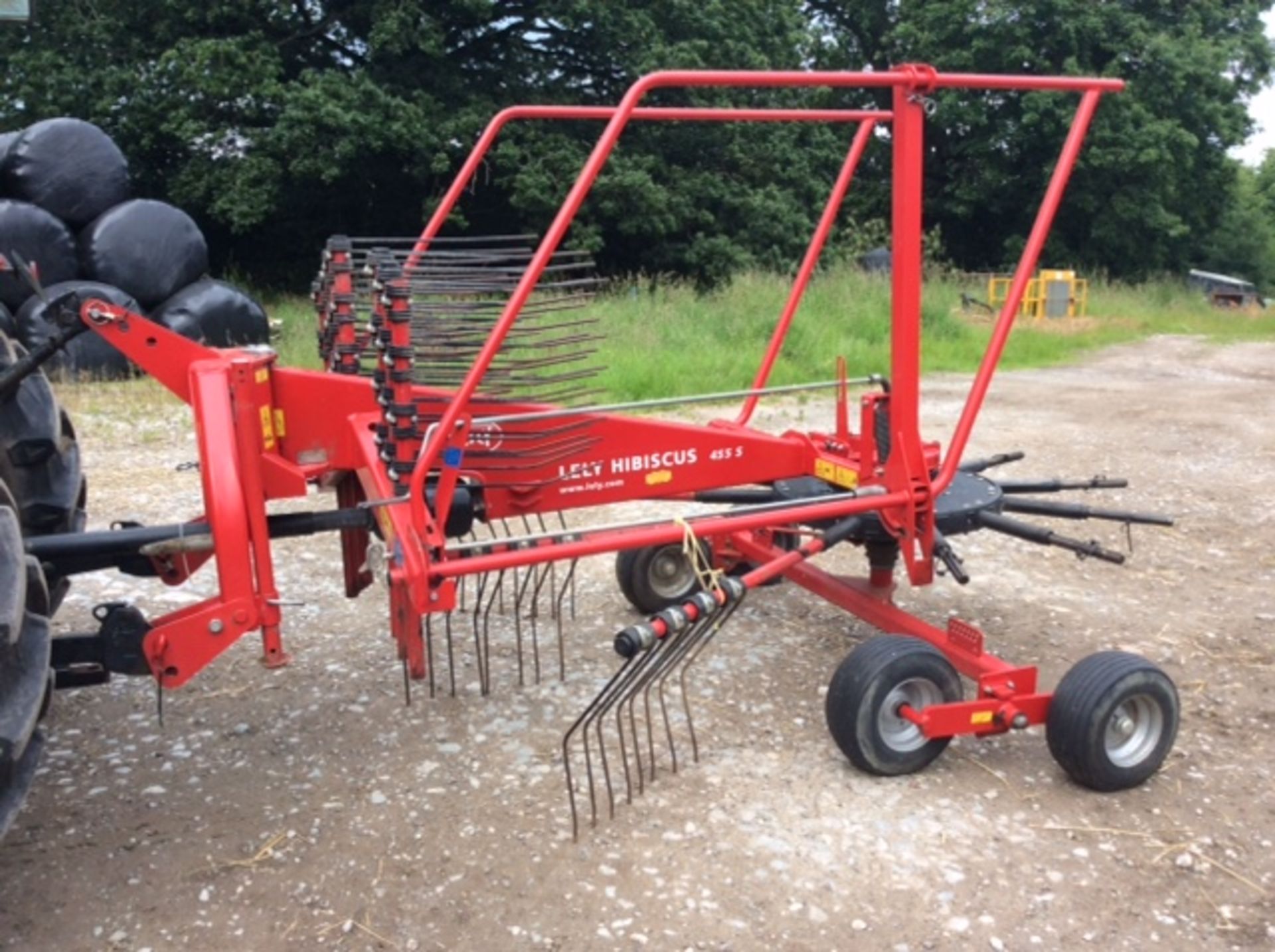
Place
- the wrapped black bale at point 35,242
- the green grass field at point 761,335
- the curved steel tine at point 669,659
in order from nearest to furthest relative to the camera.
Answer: the curved steel tine at point 669,659 → the wrapped black bale at point 35,242 → the green grass field at point 761,335

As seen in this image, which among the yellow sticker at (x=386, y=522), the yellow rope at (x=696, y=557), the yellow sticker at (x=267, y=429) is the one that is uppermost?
the yellow sticker at (x=267, y=429)

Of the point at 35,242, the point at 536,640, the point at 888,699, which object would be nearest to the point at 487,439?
the point at 536,640

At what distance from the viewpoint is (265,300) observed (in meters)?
17.1

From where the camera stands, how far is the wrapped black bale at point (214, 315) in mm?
9648

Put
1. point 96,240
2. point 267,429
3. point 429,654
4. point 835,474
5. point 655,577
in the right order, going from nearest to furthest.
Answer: point 267,429 < point 429,654 < point 835,474 < point 655,577 < point 96,240

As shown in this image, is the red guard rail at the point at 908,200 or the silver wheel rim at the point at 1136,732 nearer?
the red guard rail at the point at 908,200

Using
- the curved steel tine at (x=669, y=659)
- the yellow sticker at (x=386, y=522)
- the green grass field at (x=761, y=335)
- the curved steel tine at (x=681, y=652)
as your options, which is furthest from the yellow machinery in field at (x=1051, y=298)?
the yellow sticker at (x=386, y=522)

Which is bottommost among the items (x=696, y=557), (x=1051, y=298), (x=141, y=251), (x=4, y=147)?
(x=1051, y=298)

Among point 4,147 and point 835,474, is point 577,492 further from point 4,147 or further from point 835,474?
point 4,147

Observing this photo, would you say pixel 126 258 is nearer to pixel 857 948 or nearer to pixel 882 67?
pixel 857 948

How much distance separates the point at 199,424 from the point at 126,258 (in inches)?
291

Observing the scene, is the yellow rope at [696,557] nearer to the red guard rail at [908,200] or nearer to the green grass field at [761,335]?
the red guard rail at [908,200]

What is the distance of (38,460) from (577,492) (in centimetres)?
148

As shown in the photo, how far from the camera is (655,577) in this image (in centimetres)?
468
